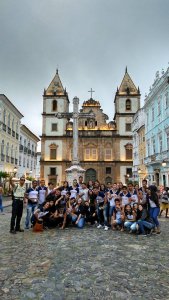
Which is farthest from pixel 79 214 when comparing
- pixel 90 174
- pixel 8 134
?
pixel 90 174

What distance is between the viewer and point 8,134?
37.0 meters

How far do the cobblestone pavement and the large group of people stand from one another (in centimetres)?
97

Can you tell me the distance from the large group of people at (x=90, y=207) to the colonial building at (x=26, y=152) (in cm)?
3216

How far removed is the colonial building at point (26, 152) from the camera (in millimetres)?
46000

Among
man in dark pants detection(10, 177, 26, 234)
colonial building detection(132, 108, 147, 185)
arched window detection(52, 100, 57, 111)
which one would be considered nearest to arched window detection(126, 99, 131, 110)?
colonial building detection(132, 108, 147, 185)

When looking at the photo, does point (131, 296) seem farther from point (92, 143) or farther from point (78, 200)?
point (92, 143)

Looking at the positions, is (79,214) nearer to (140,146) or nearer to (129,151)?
(140,146)

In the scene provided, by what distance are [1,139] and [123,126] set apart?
94.0ft

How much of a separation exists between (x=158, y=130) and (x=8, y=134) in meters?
20.3

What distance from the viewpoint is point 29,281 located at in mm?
4898

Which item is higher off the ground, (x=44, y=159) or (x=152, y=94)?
(x=152, y=94)

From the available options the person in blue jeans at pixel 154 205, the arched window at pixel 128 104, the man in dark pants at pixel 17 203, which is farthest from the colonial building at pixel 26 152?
the person in blue jeans at pixel 154 205

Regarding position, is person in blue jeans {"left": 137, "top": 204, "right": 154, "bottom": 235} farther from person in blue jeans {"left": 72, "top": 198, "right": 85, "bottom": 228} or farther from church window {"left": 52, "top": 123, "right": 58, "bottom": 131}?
church window {"left": 52, "top": 123, "right": 58, "bottom": 131}

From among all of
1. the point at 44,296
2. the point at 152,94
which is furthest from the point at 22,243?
the point at 152,94
